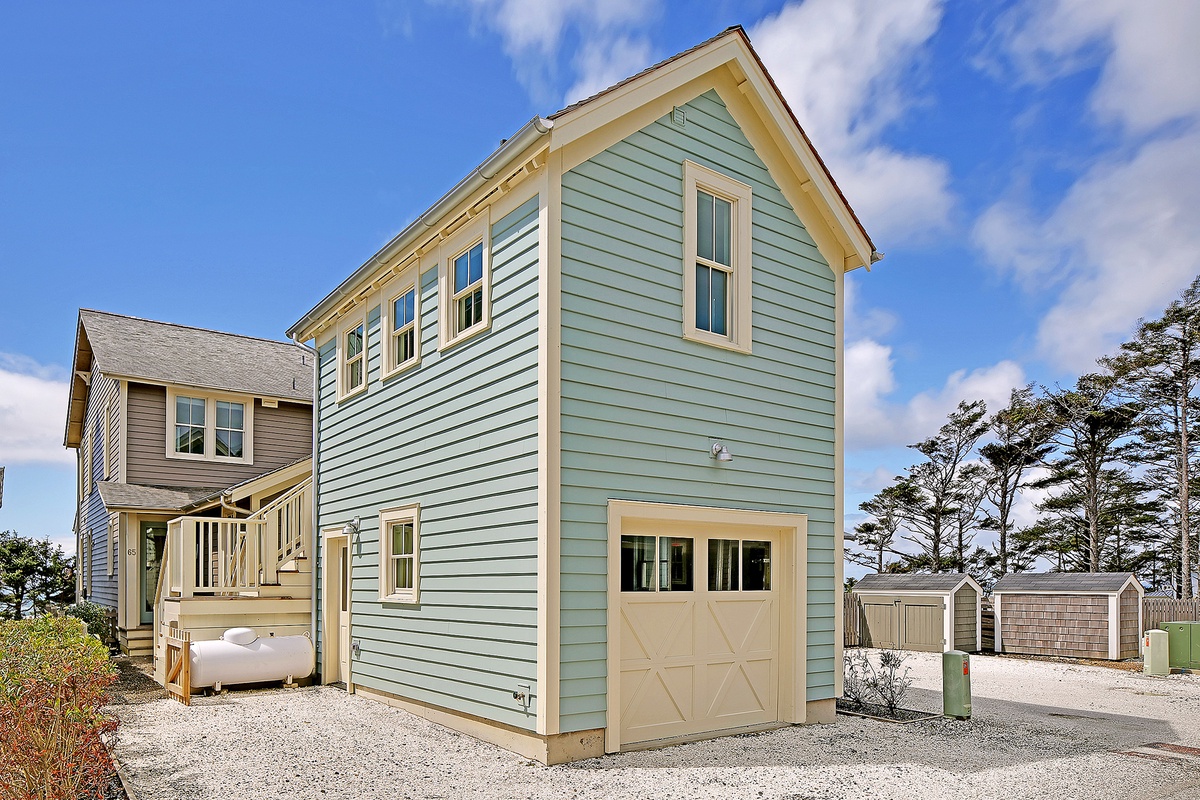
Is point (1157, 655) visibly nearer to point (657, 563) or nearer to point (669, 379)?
point (657, 563)

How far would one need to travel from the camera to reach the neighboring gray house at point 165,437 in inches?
661

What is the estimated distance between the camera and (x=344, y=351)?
13.0m

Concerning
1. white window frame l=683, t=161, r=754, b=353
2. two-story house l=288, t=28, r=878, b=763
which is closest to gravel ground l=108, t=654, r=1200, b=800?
two-story house l=288, t=28, r=878, b=763

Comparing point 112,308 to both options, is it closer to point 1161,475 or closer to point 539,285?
point 539,285

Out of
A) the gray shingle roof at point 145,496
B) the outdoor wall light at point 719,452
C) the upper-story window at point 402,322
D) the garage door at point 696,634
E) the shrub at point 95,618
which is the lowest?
the shrub at point 95,618

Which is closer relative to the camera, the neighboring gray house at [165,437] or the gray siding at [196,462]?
the neighboring gray house at [165,437]

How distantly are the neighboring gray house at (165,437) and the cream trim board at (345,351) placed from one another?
161 inches

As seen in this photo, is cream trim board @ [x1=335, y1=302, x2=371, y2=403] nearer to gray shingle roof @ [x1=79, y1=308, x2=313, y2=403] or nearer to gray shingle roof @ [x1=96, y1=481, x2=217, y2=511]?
gray shingle roof @ [x1=96, y1=481, x2=217, y2=511]

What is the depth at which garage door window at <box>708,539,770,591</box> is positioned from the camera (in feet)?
30.7

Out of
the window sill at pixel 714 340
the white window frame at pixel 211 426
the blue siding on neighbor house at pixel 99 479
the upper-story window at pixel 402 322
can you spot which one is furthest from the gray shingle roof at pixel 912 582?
the blue siding on neighbor house at pixel 99 479

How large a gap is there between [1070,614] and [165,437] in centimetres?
2060

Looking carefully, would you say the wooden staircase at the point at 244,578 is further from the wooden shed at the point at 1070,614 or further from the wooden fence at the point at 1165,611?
the wooden fence at the point at 1165,611

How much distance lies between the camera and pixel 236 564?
12727 millimetres

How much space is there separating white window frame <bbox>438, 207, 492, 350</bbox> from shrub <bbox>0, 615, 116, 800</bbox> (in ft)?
15.2
